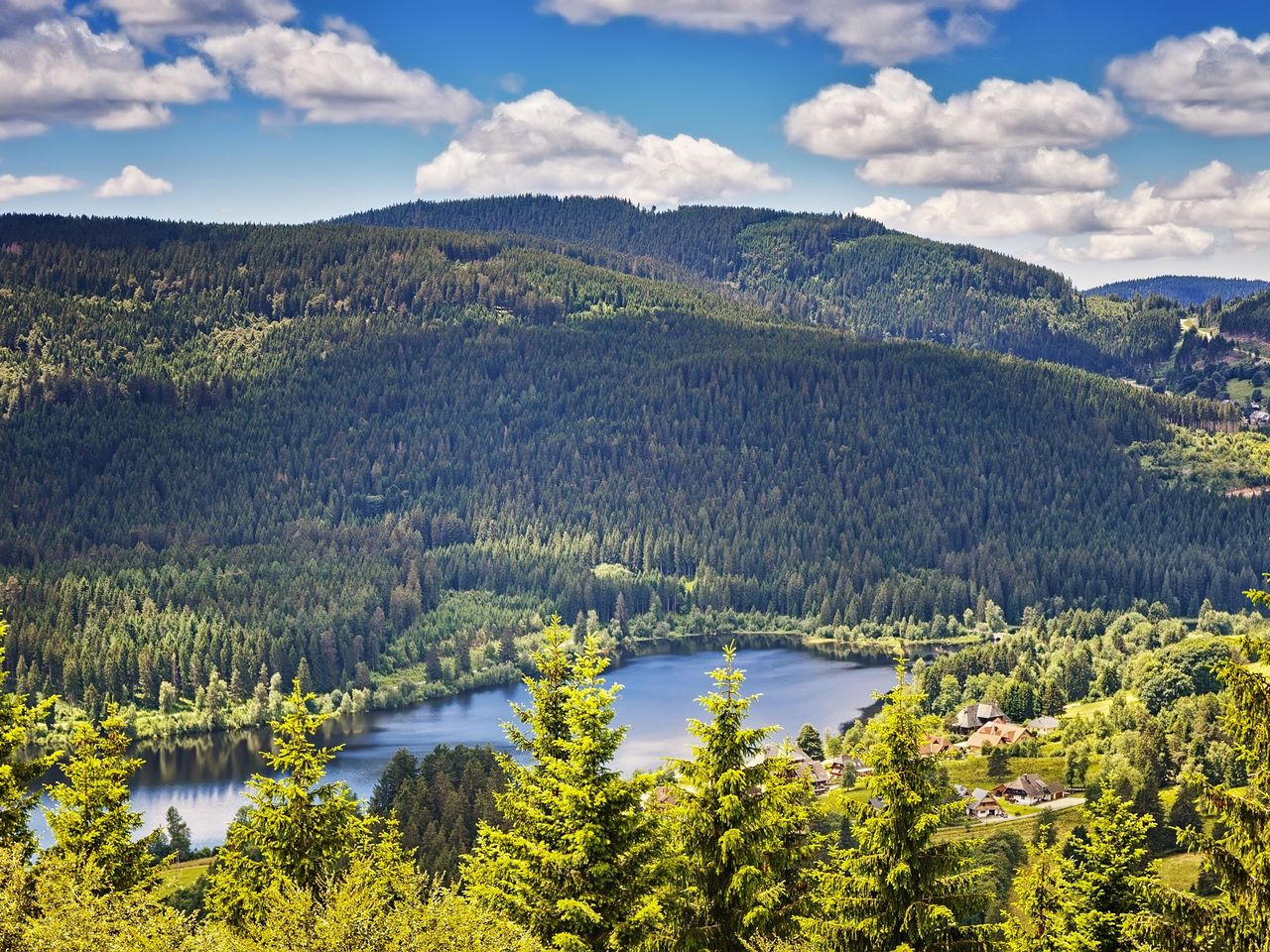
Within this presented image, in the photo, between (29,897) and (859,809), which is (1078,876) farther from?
(29,897)

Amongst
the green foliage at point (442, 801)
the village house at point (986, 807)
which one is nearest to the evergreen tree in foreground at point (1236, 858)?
the green foliage at point (442, 801)

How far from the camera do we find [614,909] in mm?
31109

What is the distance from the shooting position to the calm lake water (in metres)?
130

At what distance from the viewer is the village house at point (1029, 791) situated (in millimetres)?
108188

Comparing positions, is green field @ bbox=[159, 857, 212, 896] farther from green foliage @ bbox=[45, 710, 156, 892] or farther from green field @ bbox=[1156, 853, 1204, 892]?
green field @ bbox=[1156, 853, 1204, 892]

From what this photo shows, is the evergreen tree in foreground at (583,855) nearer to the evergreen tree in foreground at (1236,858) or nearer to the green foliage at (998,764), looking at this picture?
the evergreen tree in foreground at (1236,858)

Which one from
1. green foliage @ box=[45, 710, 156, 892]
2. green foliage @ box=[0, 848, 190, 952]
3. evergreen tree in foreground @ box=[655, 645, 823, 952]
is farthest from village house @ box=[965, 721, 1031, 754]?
green foliage @ box=[0, 848, 190, 952]

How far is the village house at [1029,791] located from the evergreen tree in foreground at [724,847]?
264 ft

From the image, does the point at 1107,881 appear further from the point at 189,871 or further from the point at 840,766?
the point at 840,766

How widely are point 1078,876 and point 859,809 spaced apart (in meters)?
12.5

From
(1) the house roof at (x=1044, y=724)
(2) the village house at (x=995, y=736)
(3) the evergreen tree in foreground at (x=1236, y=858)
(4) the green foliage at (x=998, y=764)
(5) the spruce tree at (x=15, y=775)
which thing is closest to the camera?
(3) the evergreen tree in foreground at (x=1236, y=858)

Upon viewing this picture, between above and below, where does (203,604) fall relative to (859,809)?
below

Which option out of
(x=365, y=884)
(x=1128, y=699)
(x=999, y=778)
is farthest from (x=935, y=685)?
(x=365, y=884)

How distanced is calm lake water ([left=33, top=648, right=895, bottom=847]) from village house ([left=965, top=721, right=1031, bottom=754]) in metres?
10.3
